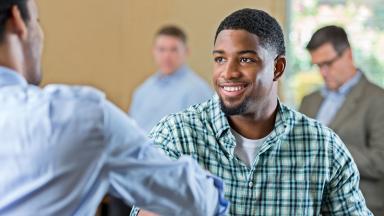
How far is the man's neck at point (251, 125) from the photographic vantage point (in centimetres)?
185

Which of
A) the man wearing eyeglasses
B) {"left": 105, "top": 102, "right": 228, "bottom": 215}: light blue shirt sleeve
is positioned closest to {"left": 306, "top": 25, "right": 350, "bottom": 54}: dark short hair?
the man wearing eyeglasses

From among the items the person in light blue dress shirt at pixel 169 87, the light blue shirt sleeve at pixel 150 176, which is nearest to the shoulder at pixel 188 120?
the light blue shirt sleeve at pixel 150 176

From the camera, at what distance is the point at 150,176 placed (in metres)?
1.12

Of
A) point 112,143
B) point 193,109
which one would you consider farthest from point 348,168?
point 112,143

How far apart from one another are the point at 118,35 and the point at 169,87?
1.24 m

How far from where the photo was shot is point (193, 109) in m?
1.86

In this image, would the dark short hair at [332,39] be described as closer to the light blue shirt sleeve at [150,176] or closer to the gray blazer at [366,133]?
the gray blazer at [366,133]

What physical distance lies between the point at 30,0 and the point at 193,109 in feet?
2.64

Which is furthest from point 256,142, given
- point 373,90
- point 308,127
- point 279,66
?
point 373,90

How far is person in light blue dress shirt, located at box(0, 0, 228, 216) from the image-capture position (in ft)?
3.45

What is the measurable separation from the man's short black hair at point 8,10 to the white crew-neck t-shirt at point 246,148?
0.84m

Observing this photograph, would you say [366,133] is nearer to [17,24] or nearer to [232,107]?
[232,107]

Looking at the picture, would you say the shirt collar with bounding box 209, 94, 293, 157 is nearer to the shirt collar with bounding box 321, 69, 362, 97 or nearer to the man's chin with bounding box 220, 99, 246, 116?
the man's chin with bounding box 220, 99, 246, 116

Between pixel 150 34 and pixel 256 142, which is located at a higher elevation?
pixel 256 142
